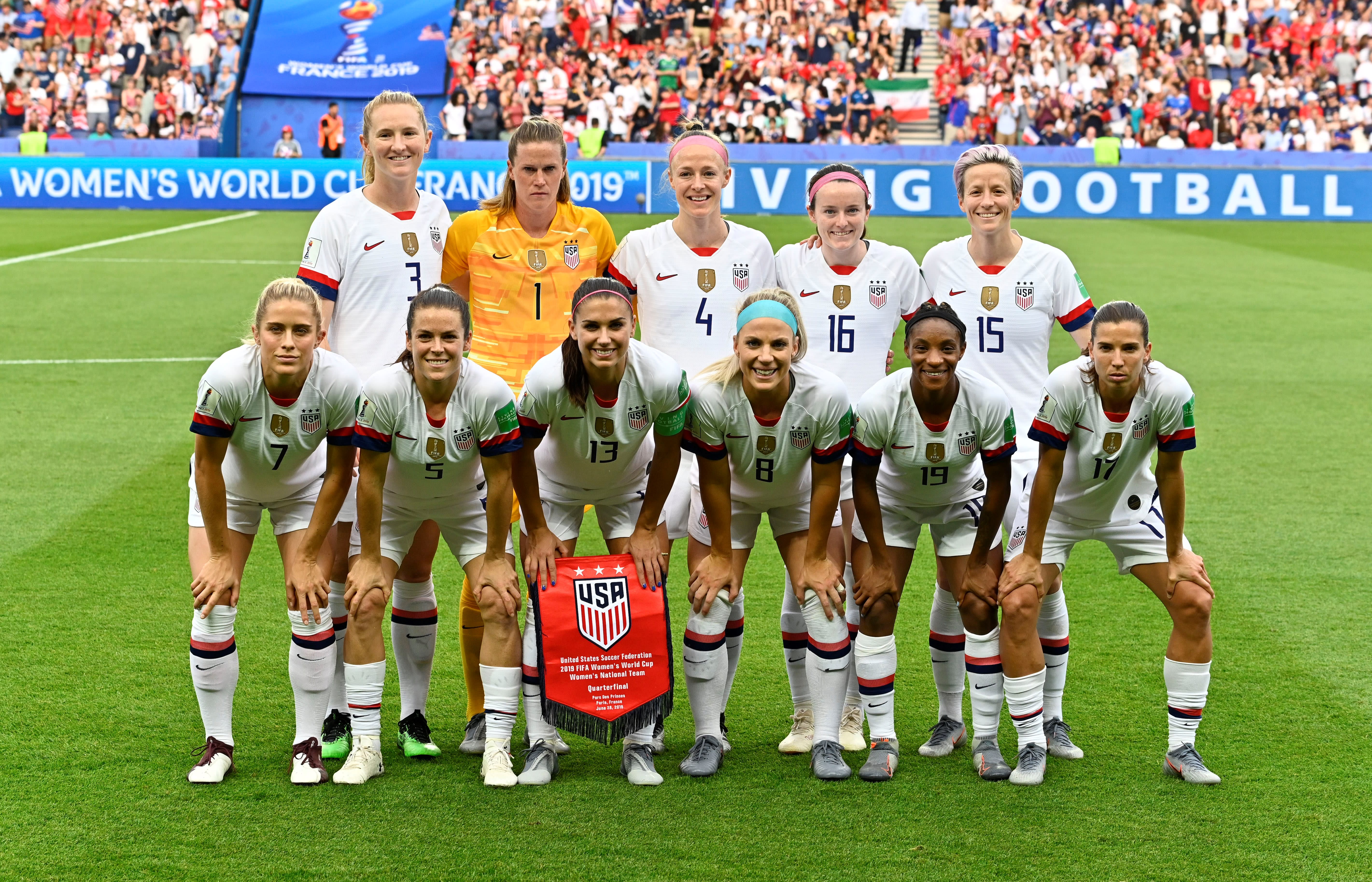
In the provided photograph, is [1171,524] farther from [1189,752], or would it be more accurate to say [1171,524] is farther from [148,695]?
[148,695]

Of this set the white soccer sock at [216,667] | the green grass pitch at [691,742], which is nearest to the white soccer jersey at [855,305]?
the green grass pitch at [691,742]

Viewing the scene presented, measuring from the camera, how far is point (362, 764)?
486 centimetres

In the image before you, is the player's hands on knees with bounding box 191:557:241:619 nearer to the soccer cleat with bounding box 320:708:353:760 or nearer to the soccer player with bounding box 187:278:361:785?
the soccer player with bounding box 187:278:361:785

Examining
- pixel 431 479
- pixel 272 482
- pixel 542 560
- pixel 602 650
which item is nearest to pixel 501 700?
pixel 602 650

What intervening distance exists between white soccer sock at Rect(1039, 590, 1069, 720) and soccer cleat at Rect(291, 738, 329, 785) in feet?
8.53

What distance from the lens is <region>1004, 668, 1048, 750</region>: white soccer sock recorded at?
16.1ft

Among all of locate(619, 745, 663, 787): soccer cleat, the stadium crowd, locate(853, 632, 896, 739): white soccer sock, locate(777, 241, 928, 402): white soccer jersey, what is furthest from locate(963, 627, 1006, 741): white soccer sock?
the stadium crowd

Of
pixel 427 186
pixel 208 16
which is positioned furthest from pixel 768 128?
pixel 208 16

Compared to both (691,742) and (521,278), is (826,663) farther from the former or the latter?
(521,278)

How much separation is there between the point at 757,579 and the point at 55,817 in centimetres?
362

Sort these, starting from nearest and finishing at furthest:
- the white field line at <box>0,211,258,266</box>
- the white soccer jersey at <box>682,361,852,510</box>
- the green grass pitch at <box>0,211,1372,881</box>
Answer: the green grass pitch at <box>0,211,1372,881</box>
the white soccer jersey at <box>682,361,852,510</box>
the white field line at <box>0,211,258,266</box>

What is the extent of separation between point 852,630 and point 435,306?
1.94 meters

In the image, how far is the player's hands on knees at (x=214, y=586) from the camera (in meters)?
4.75

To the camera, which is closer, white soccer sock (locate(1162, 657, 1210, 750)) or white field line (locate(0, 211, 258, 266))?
white soccer sock (locate(1162, 657, 1210, 750))
